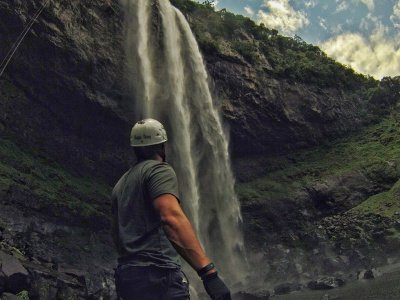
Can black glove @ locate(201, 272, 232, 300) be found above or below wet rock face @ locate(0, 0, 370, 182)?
below

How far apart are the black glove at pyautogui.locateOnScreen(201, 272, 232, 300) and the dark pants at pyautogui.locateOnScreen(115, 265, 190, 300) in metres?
0.44

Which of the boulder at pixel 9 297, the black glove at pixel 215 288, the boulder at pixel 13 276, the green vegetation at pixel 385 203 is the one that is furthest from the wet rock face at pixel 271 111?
the black glove at pixel 215 288

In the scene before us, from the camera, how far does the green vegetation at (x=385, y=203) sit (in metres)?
36.6

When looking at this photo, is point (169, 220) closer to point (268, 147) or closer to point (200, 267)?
point (200, 267)

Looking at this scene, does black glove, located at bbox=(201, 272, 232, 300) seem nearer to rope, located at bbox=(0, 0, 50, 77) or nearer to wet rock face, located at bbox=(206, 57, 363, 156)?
rope, located at bbox=(0, 0, 50, 77)

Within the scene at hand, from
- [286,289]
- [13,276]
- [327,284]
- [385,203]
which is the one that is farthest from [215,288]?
[385,203]

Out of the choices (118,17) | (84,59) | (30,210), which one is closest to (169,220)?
(30,210)

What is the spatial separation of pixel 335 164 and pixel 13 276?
3596 cm

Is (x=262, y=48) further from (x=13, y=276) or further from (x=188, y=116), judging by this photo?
(x=13, y=276)

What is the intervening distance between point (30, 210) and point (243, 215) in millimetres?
18124

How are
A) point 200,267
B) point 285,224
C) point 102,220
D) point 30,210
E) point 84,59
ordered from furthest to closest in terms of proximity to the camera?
point 285,224 < point 84,59 < point 102,220 < point 30,210 < point 200,267

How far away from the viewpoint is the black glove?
3378 mm

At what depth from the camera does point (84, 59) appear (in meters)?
32.9

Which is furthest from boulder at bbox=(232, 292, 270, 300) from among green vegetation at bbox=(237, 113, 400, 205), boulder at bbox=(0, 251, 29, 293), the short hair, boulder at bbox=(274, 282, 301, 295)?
the short hair
